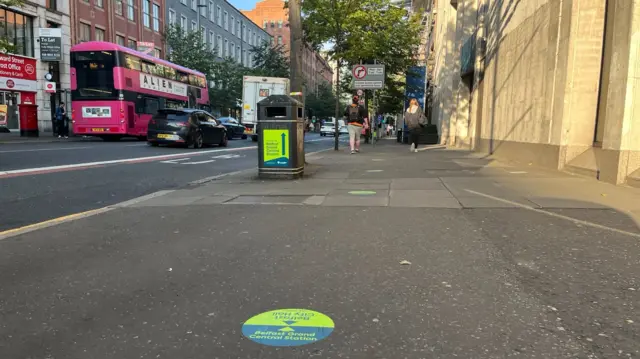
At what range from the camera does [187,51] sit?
4100cm

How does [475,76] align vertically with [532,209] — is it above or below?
above

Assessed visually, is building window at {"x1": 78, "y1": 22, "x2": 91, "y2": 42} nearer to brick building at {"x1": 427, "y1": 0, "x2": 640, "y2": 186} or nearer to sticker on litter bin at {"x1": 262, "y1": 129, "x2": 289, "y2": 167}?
brick building at {"x1": 427, "y1": 0, "x2": 640, "y2": 186}

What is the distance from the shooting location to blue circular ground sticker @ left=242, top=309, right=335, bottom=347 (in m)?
2.51

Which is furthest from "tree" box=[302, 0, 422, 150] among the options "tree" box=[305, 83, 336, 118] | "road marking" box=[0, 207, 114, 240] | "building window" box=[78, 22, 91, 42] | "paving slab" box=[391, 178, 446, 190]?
"tree" box=[305, 83, 336, 118]

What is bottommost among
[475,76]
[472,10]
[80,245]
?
[80,245]

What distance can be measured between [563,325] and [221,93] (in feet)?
150

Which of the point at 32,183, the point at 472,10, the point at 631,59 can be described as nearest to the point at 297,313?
the point at 631,59

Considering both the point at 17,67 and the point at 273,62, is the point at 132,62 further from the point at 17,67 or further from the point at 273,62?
the point at 273,62

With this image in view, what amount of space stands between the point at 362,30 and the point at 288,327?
78.8ft

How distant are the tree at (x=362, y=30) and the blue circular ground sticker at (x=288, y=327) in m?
20.0

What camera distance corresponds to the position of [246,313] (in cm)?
287

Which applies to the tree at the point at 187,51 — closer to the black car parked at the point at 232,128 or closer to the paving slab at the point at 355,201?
the black car parked at the point at 232,128

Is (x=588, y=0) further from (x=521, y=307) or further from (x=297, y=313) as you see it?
(x=297, y=313)

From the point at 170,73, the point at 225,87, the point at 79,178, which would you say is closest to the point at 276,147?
the point at 79,178
